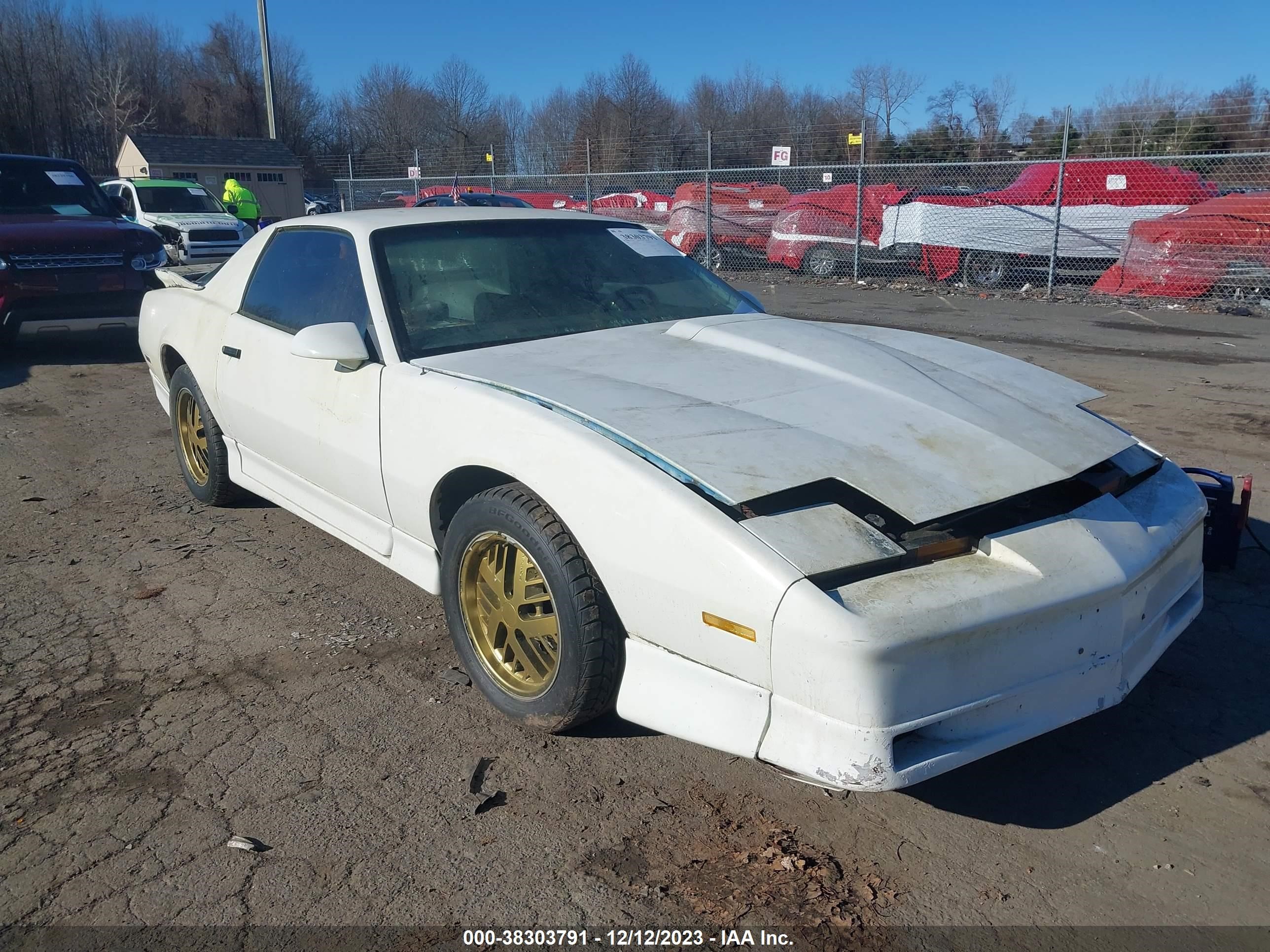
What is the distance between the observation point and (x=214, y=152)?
38125mm

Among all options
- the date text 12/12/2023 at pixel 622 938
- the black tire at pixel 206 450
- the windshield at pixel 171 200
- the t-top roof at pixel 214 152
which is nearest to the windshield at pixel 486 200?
the windshield at pixel 171 200

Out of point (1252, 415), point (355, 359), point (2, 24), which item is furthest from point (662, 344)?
point (2, 24)

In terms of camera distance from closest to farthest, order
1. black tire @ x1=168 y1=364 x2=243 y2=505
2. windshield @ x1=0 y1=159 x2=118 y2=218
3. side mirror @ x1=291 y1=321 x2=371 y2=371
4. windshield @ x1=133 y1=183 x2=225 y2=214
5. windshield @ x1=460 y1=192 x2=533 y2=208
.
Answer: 1. side mirror @ x1=291 y1=321 x2=371 y2=371
2. black tire @ x1=168 y1=364 x2=243 y2=505
3. windshield @ x1=0 y1=159 x2=118 y2=218
4. windshield @ x1=133 y1=183 x2=225 y2=214
5. windshield @ x1=460 y1=192 x2=533 y2=208

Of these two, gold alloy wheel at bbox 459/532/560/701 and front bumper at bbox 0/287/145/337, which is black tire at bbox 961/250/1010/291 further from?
gold alloy wheel at bbox 459/532/560/701

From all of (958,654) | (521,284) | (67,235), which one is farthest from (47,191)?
(958,654)

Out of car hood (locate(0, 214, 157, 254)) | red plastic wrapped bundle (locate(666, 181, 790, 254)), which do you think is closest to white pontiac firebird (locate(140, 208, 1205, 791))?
car hood (locate(0, 214, 157, 254))

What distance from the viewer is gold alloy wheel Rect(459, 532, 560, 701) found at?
2.73 m

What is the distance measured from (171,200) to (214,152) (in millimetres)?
24269

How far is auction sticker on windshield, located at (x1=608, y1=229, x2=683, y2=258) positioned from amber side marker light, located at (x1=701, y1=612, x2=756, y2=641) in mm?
2236

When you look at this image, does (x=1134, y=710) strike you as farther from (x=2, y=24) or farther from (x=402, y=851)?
(x=2, y=24)

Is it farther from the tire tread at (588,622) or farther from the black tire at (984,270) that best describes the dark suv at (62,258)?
the black tire at (984,270)

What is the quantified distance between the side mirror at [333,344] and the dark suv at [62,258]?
6496mm

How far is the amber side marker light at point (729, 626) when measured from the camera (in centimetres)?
218

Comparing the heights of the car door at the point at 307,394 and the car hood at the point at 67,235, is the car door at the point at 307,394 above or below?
below
